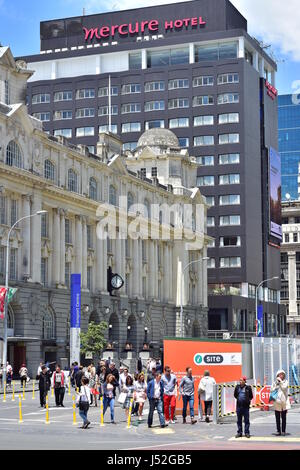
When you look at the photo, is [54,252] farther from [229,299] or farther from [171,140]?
[229,299]

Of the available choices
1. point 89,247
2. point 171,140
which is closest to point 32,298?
point 89,247

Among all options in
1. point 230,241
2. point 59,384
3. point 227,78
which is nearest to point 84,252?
point 59,384

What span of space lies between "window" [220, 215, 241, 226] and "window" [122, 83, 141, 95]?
22.8m

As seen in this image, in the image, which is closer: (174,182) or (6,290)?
(6,290)

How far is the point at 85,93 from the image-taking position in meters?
130

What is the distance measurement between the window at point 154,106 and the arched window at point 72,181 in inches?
1920

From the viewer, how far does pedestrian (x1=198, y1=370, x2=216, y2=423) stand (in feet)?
106

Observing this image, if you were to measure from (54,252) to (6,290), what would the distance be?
1760 centimetres

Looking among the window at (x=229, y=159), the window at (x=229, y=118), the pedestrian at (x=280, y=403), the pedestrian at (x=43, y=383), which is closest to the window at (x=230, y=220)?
the window at (x=229, y=159)

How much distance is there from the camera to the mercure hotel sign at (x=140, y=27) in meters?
131

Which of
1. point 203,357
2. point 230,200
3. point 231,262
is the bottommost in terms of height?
point 203,357

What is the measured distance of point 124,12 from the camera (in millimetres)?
133500

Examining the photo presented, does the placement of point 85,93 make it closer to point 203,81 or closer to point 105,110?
point 105,110

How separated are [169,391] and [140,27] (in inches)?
4244
